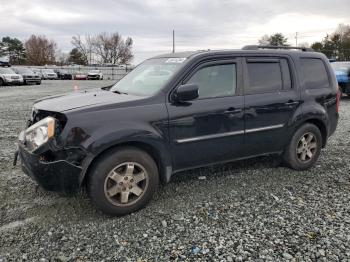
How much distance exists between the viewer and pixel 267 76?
14.8ft

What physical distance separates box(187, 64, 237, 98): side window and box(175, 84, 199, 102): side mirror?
0.89 ft

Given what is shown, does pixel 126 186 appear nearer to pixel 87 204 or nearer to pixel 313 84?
pixel 87 204

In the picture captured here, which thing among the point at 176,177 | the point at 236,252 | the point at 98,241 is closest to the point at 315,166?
the point at 176,177

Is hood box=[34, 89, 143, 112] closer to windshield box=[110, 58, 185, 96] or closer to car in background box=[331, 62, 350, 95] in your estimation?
windshield box=[110, 58, 185, 96]

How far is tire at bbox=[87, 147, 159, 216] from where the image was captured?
11.0 feet

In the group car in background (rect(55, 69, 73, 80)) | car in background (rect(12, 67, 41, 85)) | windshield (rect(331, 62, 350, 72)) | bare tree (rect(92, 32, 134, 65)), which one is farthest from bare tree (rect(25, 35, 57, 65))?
windshield (rect(331, 62, 350, 72))

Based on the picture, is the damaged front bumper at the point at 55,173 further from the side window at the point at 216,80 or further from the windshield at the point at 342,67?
the windshield at the point at 342,67

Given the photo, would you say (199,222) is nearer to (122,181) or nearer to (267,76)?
(122,181)

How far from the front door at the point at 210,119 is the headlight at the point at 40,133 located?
49.0 inches

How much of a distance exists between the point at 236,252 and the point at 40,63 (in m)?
86.7

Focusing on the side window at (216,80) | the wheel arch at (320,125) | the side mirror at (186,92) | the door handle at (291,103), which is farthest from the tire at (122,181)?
the wheel arch at (320,125)

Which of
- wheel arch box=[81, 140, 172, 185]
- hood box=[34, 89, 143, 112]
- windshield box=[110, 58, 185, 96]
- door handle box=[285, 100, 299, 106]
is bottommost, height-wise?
wheel arch box=[81, 140, 172, 185]

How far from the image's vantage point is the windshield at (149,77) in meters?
3.90

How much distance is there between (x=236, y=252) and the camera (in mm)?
2900
